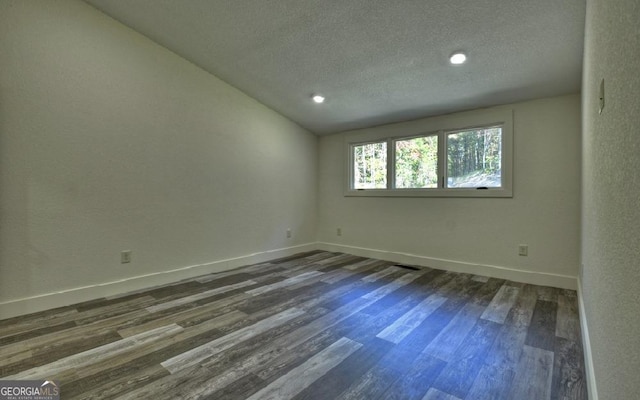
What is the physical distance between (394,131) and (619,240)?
3.62 m

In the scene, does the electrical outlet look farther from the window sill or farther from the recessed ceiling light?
the recessed ceiling light

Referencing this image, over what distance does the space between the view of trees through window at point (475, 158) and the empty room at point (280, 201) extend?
0.03m

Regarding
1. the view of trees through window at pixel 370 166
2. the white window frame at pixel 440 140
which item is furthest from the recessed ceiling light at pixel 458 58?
the view of trees through window at pixel 370 166

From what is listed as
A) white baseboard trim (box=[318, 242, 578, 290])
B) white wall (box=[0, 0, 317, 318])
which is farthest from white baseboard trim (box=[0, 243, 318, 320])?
white baseboard trim (box=[318, 242, 578, 290])

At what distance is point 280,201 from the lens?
176 inches

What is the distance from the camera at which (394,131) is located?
429 cm

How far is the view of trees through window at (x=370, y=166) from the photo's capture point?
448 cm

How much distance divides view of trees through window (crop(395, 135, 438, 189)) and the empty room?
0.14 ft

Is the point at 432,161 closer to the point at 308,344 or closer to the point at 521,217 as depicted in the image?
the point at 521,217

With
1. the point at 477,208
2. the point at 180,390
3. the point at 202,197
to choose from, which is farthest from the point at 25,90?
Result: the point at 477,208

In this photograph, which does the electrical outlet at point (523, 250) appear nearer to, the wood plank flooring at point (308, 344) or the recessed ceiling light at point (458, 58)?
the wood plank flooring at point (308, 344)

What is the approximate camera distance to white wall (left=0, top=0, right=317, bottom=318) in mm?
2322

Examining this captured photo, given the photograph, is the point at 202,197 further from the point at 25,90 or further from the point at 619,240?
the point at 619,240
